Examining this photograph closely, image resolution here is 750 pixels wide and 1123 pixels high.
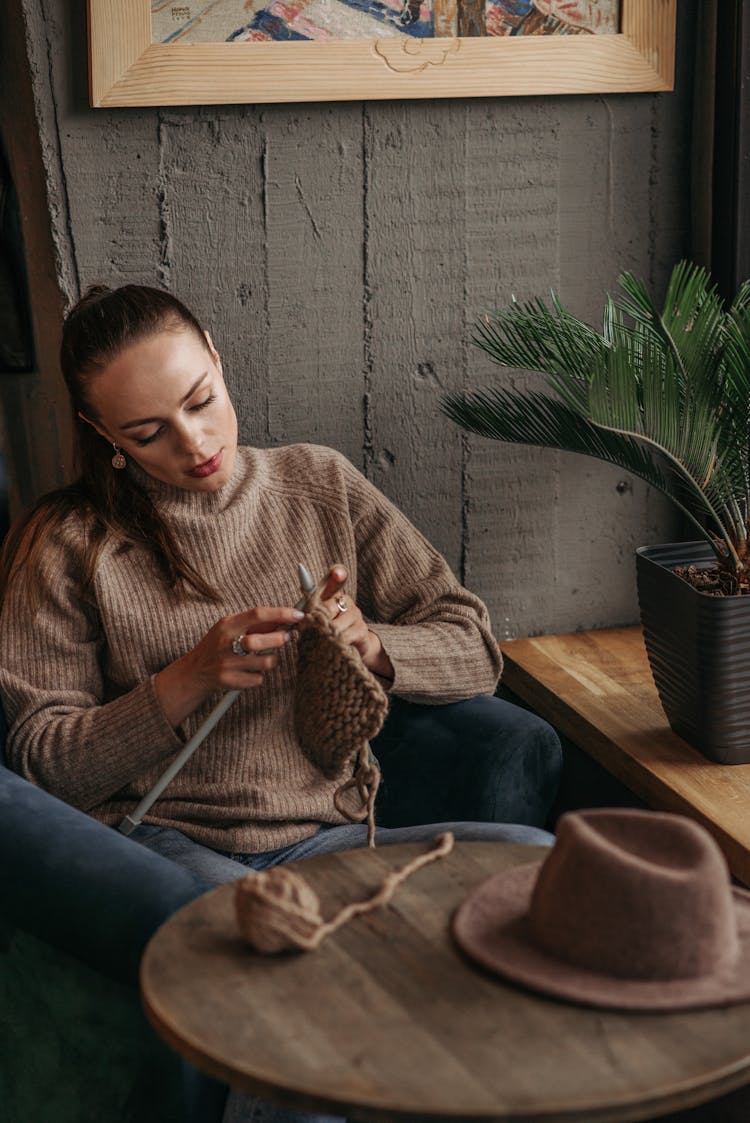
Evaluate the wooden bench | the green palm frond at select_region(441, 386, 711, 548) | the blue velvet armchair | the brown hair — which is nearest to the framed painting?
the brown hair

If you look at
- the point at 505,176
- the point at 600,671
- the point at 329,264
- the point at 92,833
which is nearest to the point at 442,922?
the point at 92,833

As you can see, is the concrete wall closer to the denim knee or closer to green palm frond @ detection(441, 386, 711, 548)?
green palm frond @ detection(441, 386, 711, 548)

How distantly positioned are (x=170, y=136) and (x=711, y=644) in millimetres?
1089

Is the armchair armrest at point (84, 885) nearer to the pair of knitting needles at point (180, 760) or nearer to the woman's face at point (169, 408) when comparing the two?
the pair of knitting needles at point (180, 760)

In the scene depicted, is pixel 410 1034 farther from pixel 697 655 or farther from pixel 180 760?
pixel 697 655

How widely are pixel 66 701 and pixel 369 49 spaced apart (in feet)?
3.54

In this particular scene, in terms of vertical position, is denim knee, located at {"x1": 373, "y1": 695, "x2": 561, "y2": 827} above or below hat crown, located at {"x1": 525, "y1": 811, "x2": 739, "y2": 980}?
below

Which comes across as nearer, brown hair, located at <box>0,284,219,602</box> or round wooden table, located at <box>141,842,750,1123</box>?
round wooden table, located at <box>141,842,750,1123</box>

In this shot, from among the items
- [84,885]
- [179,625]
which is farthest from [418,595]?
[84,885]

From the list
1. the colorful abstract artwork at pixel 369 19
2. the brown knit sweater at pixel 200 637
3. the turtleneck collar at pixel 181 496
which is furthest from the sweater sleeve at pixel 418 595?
the colorful abstract artwork at pixel 369 19

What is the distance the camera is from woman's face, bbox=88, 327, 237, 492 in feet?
5.15

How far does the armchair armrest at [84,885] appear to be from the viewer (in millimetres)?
1192

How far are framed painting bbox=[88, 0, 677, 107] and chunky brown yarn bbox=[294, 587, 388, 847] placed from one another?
34.4 inches

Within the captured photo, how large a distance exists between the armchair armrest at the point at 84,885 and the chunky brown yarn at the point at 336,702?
216 millimetres
